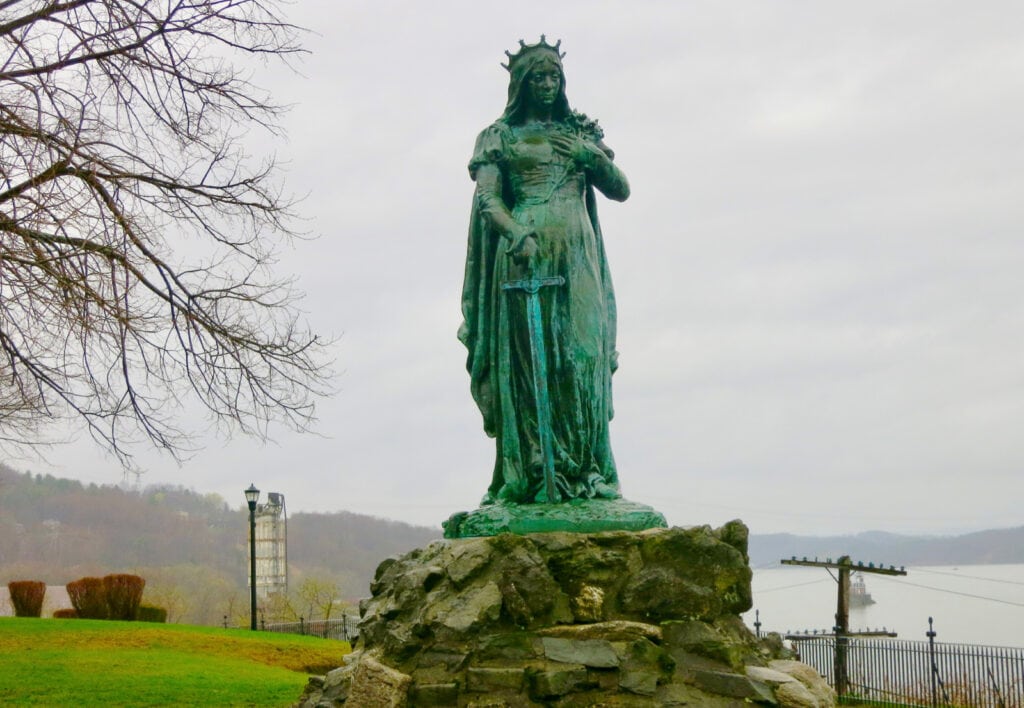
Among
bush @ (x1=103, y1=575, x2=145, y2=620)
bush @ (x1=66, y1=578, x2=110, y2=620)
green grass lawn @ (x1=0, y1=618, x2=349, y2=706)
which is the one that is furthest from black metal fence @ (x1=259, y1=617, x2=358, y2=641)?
green grass lawn @ (x1=0, y1=618, x2=349, y2=706)

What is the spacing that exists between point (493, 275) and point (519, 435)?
1024 mm

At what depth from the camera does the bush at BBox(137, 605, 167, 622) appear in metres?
27.3

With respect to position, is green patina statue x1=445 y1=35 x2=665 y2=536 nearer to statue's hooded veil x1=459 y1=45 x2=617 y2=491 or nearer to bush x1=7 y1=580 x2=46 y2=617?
statue's hooded veil x1=459 y1=45 x2=617 y2=491

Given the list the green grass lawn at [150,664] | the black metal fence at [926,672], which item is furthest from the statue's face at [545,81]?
the black metal fence at [926,672]

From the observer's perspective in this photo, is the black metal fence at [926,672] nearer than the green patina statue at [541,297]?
No

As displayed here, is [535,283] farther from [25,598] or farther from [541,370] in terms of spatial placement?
[25,598]

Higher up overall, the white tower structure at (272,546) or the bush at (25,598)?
the white tower structure at (272,546)

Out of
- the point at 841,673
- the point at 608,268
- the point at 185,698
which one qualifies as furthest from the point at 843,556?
the point at 608,268

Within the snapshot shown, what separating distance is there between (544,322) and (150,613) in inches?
928

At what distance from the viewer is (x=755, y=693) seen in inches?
218

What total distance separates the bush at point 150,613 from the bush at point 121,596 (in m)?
0.34

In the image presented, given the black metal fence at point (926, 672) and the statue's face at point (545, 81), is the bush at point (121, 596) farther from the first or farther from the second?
the statue's face at point (545, 81)

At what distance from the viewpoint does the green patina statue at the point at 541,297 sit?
263 inches

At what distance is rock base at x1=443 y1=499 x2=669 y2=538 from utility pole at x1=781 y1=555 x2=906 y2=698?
1419 cm
